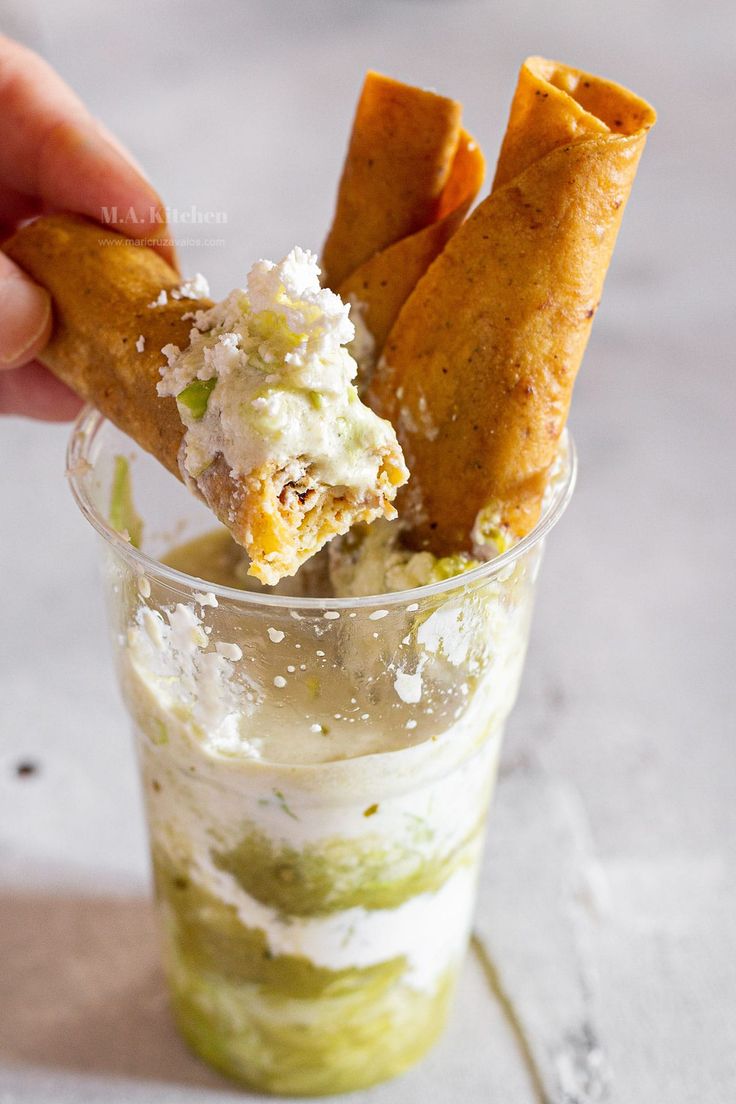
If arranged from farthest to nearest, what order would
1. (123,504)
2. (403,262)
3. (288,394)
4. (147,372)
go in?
1. (123,504)
2. (403,262)
3. (147,372)
4. (288,394)

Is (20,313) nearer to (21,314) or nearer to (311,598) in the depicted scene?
(21,314)

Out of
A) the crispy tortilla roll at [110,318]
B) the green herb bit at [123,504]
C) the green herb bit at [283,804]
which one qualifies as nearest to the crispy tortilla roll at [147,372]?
the crispy tortilla roll at [110,318]

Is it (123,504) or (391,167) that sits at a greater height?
(391,167)

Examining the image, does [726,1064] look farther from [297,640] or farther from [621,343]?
[621,343]

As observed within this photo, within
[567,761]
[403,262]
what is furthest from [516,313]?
[567,761]

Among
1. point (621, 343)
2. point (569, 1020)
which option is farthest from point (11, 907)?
point (621, 343)

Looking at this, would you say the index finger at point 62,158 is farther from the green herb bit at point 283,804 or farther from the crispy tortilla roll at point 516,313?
the green herb bit at point 283,804
